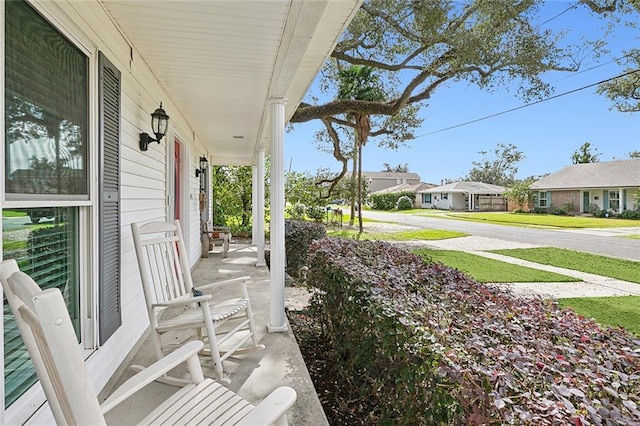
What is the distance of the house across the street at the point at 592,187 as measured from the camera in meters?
25.4

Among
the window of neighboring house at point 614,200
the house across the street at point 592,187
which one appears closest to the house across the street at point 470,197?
the house across the street at point 592,187

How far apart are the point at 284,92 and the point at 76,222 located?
83.7 inches


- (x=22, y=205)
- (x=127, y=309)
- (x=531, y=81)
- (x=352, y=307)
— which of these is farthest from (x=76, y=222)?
(x=531, y=81)

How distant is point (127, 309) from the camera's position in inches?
121

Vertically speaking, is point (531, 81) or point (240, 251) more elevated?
point (531, 81)

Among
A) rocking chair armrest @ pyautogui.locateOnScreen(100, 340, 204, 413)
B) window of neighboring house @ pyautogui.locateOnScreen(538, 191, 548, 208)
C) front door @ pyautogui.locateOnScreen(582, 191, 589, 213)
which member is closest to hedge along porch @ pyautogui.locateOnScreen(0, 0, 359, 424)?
rocking chair armrest @ pyautogui.locateOnScreen(100, 340, 204, 413)

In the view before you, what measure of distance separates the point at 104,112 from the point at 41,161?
842 millimetres

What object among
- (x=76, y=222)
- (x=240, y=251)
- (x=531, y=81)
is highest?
(x=531, y=81)

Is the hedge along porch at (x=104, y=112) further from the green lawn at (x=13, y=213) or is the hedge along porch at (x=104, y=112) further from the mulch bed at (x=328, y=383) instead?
the mulch bed at (x=328, y=383)

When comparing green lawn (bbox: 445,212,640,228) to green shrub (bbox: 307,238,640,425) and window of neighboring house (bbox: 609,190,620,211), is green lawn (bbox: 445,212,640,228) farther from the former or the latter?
green shrub (bbox: 307,238,640,425)

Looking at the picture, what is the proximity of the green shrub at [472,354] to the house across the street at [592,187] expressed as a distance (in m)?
29.5

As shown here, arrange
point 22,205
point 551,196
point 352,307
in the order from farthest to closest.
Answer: point 551,196 → point 352,307 → point 22,205

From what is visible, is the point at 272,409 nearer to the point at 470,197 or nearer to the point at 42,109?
the point at 42,109

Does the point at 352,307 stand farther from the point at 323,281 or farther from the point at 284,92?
the point at 284,92
